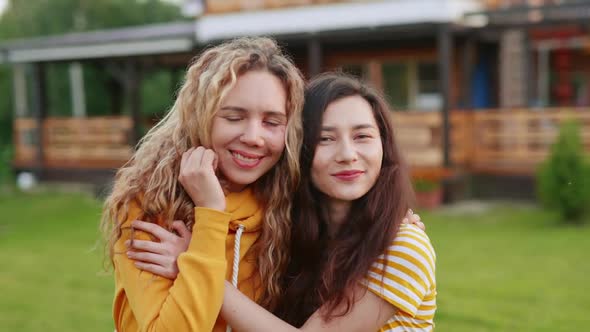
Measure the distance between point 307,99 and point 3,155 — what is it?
17134mm

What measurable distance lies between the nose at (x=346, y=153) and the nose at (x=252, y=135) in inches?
9.5

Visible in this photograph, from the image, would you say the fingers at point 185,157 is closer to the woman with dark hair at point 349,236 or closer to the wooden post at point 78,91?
the woman with dark hair at point 349,236

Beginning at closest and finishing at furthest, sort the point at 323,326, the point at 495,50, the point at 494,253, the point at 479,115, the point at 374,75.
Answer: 1. the point at 323,326
2. the point at 494,253
3. the point at 479,115
4. the point at 374,75
5. the point at 495,50

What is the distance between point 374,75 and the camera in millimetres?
15359

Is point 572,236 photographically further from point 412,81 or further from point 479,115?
point 412,81

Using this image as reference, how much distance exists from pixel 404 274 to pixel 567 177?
8805 millimetres

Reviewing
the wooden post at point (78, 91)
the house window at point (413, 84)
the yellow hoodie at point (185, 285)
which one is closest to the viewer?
the yellow hoodie at point (185, 285)

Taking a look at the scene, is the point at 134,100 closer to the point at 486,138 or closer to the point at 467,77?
the point at 467,77

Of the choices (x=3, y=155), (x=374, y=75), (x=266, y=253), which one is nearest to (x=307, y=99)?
(x=266, y=253)

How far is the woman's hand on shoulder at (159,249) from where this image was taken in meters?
1.97

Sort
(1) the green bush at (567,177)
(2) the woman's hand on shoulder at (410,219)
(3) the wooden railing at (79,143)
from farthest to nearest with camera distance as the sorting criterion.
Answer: (3) the wooden railing at (79,143)
(1) the green bush at (567,177)
(2) the woman's hand on shoulder at (410,219)

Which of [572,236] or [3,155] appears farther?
[3,155]

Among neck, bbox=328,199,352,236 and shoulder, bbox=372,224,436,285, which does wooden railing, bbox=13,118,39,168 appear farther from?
shoulder, bbox=372,224,436,285

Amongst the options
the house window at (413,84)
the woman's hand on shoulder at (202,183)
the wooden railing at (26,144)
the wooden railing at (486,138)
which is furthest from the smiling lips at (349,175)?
the wooden railing at (26,144)
